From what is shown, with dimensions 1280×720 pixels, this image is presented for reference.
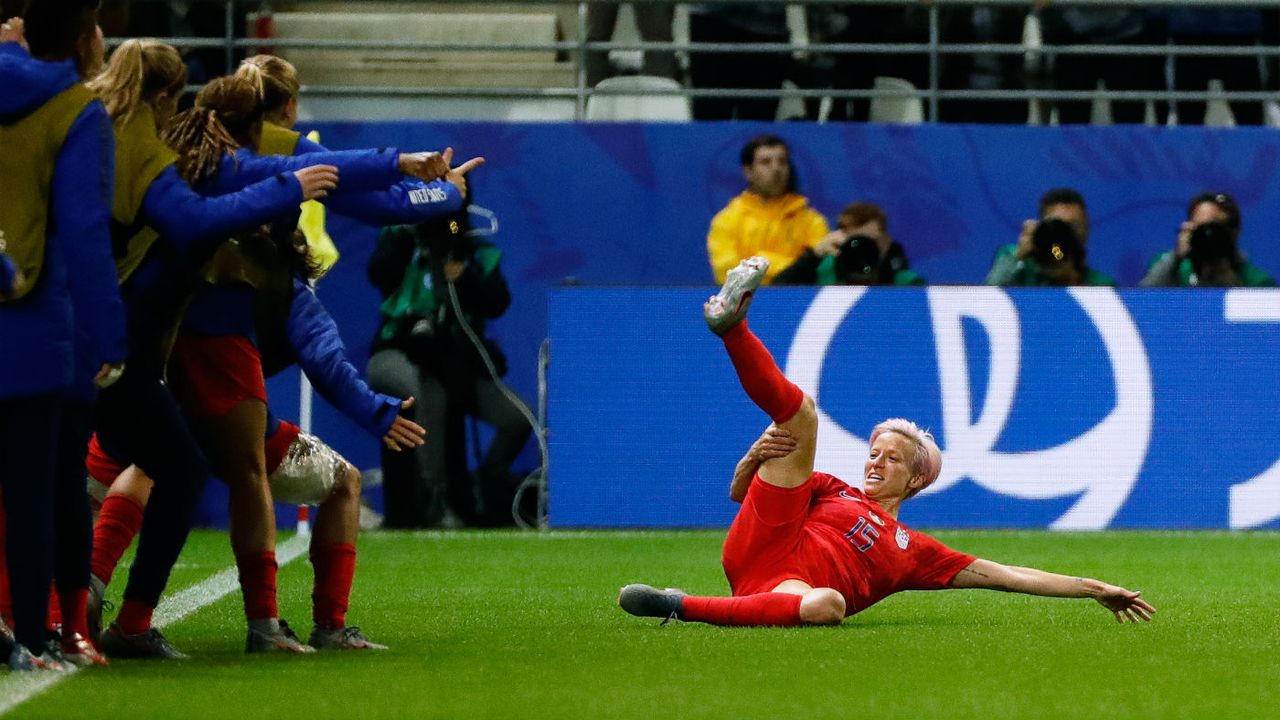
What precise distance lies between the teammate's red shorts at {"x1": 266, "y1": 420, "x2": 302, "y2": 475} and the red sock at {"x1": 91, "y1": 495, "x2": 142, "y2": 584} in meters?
0.46

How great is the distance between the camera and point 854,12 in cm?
1472

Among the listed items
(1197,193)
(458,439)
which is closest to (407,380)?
(458,439)

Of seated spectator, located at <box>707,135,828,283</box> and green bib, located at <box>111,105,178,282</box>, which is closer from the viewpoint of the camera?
green bib, located at <box>111,105,178,282</box>

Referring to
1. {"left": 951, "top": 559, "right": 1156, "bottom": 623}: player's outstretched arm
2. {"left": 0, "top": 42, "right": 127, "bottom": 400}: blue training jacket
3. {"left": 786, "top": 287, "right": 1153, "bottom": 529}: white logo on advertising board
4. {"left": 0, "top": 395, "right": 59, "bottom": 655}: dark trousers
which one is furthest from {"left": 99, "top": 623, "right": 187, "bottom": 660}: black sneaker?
{"left": 786, "top": 287, "right": 1153, "bottom": 529}: white logo on advertising board

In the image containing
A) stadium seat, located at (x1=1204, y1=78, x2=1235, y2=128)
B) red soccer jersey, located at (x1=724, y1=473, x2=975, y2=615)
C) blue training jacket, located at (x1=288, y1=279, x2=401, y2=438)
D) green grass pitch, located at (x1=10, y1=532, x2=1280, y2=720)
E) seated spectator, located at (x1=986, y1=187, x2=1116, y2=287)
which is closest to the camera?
green grass pitch, located at (x1=10, y1=532, x2=1280, y2=720)

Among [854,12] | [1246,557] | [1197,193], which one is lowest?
[1246,557]

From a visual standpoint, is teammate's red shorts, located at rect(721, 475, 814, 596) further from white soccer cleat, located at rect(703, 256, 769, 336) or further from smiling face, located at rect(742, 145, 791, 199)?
smiling face, located at rect(742, 145, 791, 199)

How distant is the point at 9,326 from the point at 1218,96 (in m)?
9.96

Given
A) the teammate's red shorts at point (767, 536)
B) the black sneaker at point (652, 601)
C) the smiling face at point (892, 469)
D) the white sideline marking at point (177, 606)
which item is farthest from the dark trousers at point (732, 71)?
the black sneaker at point (652, 601)

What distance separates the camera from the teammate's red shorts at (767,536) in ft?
23.3

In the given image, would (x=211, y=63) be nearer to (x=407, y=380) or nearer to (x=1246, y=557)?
(x=407, y=380)

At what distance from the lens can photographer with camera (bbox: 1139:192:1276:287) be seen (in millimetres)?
12875

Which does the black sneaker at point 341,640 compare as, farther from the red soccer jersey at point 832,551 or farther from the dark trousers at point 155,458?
the red soccer jersey at point 832,551

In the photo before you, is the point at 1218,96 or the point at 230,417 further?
the point at 1218,96
